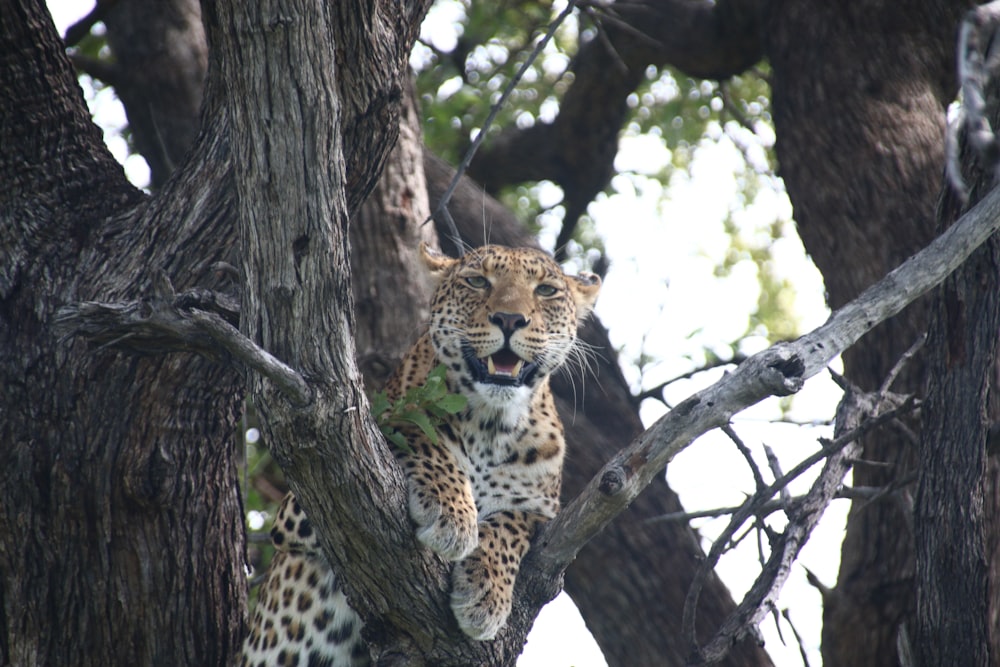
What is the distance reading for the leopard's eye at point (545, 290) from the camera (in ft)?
20.0

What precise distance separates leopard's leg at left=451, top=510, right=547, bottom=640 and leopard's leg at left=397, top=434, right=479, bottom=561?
86 millimetres

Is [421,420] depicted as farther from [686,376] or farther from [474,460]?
[686,376]

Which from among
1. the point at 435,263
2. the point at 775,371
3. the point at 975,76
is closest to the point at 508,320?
the point at 435,263

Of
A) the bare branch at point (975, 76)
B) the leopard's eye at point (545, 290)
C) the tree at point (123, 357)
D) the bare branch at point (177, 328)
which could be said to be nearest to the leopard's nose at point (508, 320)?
the leopard's eye at point (545, 290)

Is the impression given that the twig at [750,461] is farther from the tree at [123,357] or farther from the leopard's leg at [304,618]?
the leopard's leg at [304,618]

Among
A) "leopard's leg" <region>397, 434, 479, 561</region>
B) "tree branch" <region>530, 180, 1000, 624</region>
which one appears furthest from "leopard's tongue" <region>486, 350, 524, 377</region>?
"tree branch" <region>530, 180, 1000, 624</region>

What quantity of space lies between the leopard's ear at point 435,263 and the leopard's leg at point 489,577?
1.58 m

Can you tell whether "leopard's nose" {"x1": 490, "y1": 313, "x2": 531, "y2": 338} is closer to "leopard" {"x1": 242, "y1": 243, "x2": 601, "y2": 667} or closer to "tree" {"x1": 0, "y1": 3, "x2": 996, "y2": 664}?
"leopard" {"x1": 242, "y1": 243, "x2": 601, "y2": 667}

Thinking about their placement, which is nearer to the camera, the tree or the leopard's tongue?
the tree

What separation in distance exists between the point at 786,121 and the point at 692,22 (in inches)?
47.0

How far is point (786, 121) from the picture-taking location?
709 centimetres

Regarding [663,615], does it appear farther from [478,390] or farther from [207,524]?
[207,524]

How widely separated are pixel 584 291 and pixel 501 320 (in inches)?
39.0

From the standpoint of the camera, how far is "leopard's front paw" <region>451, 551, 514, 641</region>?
174 inches
